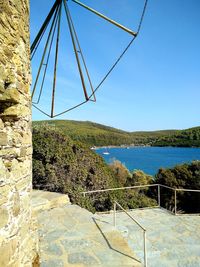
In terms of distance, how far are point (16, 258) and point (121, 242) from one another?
2.41 meters

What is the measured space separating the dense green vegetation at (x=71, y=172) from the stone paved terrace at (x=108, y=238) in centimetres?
149

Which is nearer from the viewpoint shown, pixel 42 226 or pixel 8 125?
pixel 8 125

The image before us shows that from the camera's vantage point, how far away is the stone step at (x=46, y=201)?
5.90 meters

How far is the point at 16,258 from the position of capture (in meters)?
2.41

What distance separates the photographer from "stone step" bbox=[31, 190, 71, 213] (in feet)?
19.4

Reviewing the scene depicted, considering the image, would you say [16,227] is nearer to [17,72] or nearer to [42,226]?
[17,72]

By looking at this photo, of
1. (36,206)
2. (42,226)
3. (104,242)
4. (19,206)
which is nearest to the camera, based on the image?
(19,206)

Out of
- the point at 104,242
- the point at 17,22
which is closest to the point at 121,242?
the point at 104,242

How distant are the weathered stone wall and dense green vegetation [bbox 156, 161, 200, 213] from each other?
41.8 feet

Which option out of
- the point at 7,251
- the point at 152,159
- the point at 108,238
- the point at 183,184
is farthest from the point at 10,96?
the point at 152,159

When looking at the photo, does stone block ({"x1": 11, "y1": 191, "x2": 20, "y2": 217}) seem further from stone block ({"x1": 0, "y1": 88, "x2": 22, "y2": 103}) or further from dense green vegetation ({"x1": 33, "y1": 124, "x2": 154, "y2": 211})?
dense green vegetation ({"x1": 33, "y1": 124, "x2": 154, "y2": 211})

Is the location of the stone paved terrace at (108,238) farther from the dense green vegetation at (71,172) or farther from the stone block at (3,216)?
the stone block at (3,216)

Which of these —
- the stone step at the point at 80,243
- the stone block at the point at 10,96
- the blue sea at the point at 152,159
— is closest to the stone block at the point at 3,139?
the stone block at the point at 10,96

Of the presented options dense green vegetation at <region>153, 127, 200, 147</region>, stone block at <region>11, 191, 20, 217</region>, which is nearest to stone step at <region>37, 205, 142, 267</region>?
stone block at <region>11, 191, 20, 217</region>
